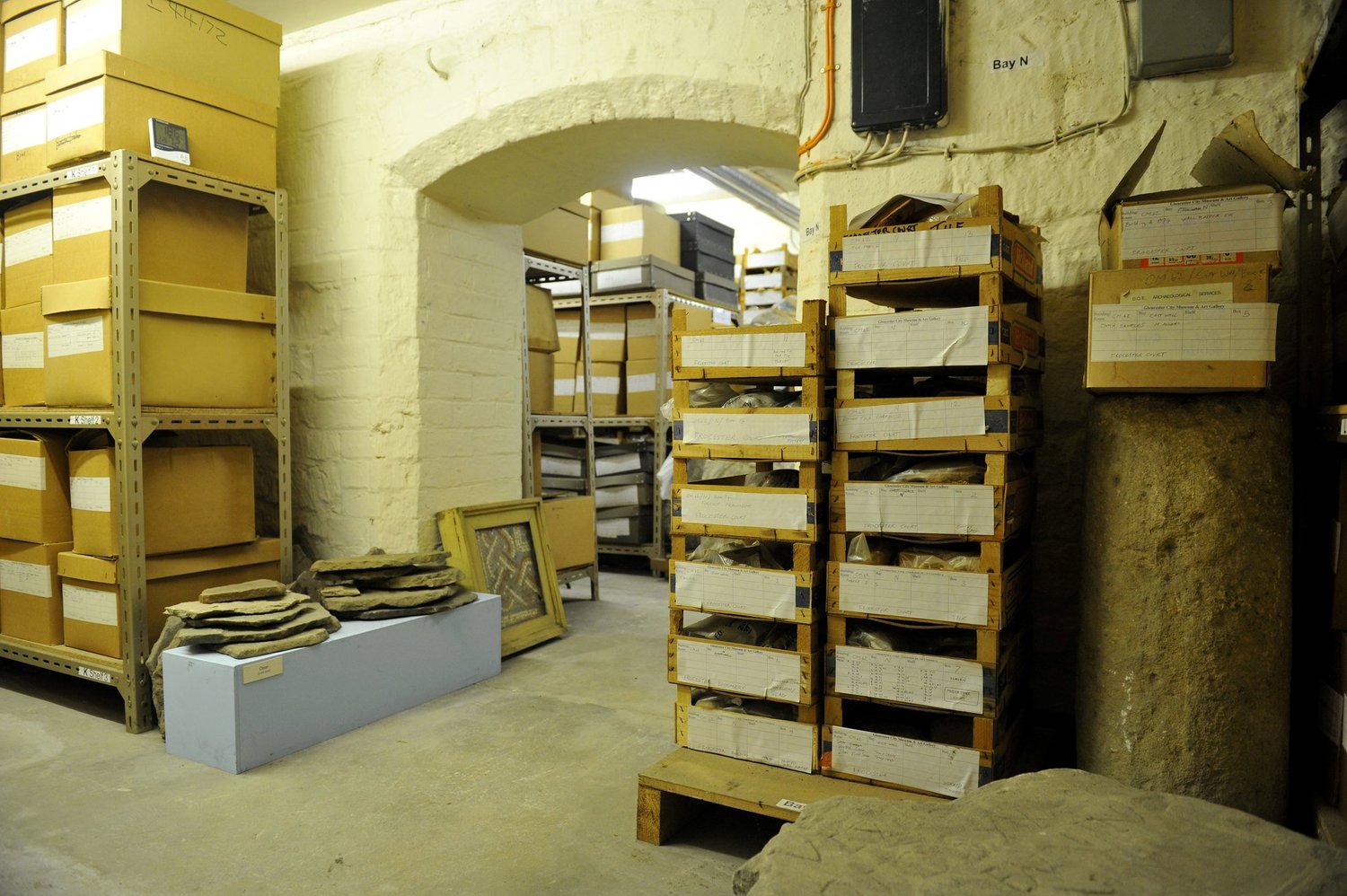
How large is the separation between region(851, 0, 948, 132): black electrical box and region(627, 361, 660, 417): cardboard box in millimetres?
2865

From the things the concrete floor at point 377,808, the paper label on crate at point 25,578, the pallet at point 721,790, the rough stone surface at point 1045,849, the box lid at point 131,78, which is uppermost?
the box lid at point 131,78

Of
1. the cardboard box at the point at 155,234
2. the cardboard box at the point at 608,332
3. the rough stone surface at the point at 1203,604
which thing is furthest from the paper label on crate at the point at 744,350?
the cardboard box at the point at 608,332

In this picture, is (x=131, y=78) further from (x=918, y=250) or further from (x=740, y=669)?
(x=740, y=669)

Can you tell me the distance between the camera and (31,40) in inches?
121

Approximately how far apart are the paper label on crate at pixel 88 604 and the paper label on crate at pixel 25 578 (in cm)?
6

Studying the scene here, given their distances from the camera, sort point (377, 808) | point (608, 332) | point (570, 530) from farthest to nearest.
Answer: point (608, 332), point (570, 530), point (377, 808)

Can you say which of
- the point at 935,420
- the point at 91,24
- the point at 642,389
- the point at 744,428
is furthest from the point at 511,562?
the point at 91,24

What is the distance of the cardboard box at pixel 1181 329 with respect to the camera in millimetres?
1725

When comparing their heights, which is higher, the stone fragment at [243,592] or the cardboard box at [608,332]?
the cardboard box at [608,332]

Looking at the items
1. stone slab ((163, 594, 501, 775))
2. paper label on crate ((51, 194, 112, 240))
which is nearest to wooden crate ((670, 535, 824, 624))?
stone slab ((163, 594, 501, 775))

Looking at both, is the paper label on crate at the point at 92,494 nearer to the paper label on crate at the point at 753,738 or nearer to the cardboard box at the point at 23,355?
the cardboard box at the point at 23,355

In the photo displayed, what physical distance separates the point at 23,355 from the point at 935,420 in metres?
3.11

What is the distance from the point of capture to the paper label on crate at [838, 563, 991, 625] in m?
1.88

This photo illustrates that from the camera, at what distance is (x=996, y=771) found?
1.94 metres
